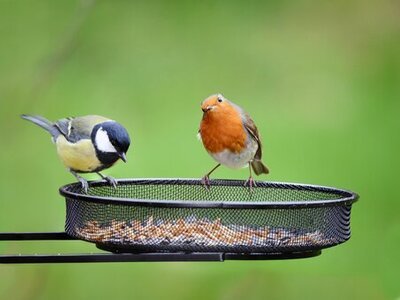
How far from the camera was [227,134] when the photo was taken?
3.80 meters

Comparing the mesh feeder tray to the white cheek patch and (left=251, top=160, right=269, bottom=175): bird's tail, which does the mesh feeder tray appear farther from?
(left=251, top=160, right=269, bottom=175): bird's tail

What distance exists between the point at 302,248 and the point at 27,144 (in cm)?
241

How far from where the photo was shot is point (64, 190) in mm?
3266

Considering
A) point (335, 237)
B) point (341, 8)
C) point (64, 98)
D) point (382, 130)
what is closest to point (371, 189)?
point (382, 130)

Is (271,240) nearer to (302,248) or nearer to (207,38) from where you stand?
(302,248)

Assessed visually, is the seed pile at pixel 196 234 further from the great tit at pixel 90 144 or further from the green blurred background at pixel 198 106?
the green blurred background at pixel 198 106

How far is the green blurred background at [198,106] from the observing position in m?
5.00

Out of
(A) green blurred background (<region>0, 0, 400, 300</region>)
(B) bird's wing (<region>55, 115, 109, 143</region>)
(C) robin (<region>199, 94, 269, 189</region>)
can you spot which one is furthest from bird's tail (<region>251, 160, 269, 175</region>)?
(A) green blurred background (<region>0, 0, 400, 300</region>)

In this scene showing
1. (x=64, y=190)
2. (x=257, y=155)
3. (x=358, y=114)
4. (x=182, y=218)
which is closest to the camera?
(x=182, y=218)

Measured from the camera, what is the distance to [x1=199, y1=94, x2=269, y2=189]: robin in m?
3.76

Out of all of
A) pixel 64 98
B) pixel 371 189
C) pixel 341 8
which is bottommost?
pixel 371 189

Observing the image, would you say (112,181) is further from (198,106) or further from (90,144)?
(198,106)

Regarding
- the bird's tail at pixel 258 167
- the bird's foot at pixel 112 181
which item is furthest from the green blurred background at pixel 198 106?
the bird's foot at pixel 112 181

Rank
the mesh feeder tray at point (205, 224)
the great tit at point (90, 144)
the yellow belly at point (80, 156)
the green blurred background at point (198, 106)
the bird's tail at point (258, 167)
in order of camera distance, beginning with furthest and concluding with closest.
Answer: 1. the green blurred background at point (198, 106)
2. the bird's tail at point (258, 167)
3. the yellow belly at point (80, 156)
4. the great tit at point (90, 144)
5. the mesh feeder tray at point (205, 224)
